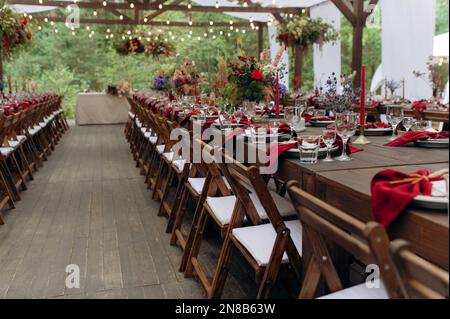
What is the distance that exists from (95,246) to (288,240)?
5.96 feet

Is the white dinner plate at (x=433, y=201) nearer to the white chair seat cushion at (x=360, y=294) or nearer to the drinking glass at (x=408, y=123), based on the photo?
the white chair seat cushion at (x=360, y=294)

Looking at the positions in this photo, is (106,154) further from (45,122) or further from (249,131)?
(249,131)

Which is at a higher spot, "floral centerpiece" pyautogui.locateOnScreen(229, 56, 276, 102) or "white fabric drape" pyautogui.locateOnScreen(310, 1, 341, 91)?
"white fabric drape" pyautogui.locateOnScreen(310, 1, 341, 91)

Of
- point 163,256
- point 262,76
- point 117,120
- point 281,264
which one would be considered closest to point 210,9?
point 117,120

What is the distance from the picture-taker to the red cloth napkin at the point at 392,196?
126 centimetres

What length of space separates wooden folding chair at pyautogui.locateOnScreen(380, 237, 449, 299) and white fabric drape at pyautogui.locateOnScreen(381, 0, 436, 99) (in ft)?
23.2

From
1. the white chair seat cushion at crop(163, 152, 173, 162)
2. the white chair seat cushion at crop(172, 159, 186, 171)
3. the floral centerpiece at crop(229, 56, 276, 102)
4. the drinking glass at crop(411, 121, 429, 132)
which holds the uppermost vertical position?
the floral centerpiece at crop(229, 56, 276, 102)

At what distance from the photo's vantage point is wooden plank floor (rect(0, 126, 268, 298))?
2600 mm

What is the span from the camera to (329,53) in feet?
34.7

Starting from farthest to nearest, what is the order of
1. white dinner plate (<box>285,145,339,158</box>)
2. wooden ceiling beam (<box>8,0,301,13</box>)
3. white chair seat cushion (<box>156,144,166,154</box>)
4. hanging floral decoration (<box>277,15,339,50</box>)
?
wooden ceiling beam (<box>8,0,301,13</box>), hanging floral decoration (<box>277,15,339,50</box>), white chair seat cushion (<box>156,144,166,154</box>), white dinner plate (<box>285,145,339,158</box>)

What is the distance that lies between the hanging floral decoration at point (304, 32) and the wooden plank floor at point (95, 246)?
14.8 feet

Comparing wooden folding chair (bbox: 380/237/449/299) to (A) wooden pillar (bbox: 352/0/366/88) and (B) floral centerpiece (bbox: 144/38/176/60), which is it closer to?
(A) wooden pillar (bbox: 352/0/366/88)

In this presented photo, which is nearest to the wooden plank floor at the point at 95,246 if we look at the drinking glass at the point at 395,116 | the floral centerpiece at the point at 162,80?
the drinking glass at the point at 395,116

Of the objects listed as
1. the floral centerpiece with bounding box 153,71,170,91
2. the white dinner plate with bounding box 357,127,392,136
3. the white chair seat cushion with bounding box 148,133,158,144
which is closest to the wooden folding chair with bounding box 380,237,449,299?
the white dinner plate with bounding box 357,127,392,136
